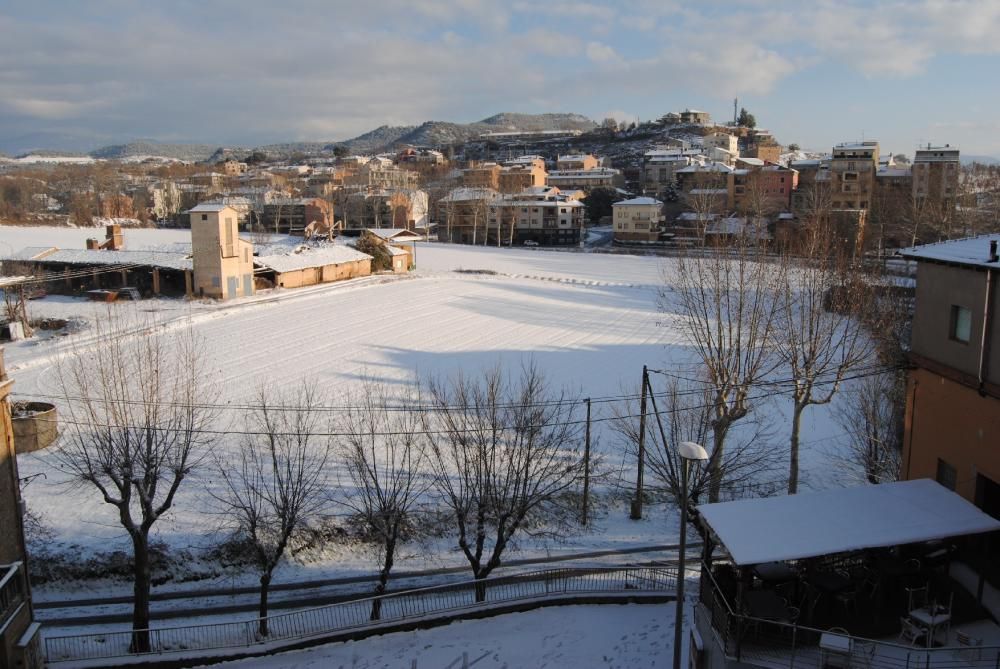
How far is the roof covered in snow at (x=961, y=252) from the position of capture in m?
9.75

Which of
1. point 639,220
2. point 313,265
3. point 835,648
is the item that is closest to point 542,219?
point 639,220

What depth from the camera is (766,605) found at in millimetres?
8703

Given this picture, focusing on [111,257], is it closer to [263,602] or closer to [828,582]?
[263,602]

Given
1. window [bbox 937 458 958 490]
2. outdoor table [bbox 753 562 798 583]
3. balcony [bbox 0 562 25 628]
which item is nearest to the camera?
balcony [bbox 0 562 25 628]

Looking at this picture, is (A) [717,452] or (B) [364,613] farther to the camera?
(A) [717,452]

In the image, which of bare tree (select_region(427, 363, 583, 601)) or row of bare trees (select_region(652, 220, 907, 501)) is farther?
row of bare trees (select_region(652, 220, 907, 501))

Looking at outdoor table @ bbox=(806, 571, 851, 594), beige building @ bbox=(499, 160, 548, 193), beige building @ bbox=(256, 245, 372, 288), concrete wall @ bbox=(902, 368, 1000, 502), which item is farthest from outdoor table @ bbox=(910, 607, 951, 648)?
beige building @ bbox=(499, 160, 548, 193)

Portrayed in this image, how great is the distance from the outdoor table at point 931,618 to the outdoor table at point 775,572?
1378 millimetres

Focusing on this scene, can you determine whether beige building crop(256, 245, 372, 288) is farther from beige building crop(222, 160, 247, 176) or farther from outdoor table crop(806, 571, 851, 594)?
beige building crop(222, 160, 247, 176)

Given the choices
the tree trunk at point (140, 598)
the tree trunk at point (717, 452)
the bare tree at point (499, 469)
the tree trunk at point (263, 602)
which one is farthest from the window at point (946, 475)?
the tree trunk at point (140, 598)

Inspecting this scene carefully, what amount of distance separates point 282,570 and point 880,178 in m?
74.9

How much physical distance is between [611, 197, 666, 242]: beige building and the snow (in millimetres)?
65926

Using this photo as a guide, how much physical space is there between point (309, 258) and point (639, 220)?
40.1 meters

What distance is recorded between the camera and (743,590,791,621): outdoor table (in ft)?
28.1
